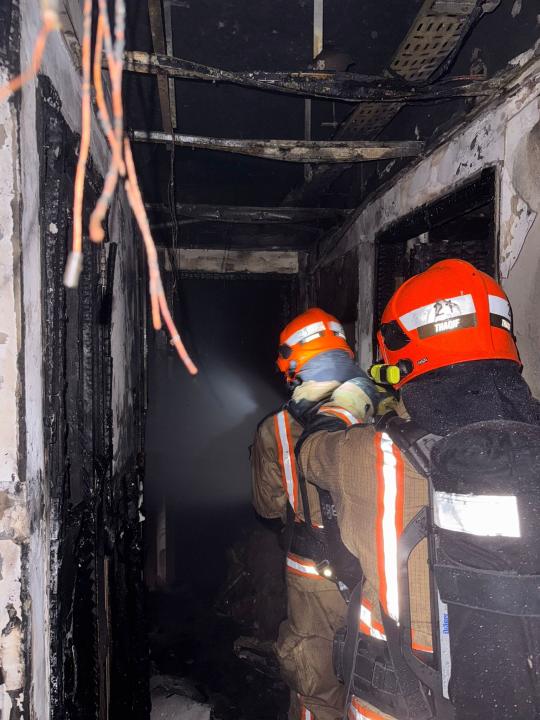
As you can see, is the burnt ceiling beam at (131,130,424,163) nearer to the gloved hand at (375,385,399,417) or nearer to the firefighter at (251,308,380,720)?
the firefighter at (251,308,380,720)

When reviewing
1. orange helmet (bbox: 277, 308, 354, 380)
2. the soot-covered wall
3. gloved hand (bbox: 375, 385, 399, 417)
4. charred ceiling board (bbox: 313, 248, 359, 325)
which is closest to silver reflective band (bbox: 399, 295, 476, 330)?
gloved hand (bbox: 375, 385, 399, 417)

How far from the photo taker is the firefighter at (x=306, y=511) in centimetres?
265

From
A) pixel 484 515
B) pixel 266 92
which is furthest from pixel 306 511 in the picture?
pixel 266 92

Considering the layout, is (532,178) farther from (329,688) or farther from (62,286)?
(329,688)

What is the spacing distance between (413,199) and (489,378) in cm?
234

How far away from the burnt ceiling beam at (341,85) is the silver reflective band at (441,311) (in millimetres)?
1361

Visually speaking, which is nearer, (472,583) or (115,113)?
(115,113)

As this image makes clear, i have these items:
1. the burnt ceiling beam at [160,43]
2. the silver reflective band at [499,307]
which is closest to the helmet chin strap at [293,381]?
the silver reflective band at [499,307]

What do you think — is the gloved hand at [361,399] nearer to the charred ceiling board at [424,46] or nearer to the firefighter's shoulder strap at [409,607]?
the firefighter's shoulder strap at [409,607]

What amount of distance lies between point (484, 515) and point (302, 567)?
183cm

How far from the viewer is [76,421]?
2.20 metres

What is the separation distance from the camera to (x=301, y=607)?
284 centimetres

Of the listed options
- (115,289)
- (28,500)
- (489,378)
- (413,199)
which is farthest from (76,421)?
(413,199)

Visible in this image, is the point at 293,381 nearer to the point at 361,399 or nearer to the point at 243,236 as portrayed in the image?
the point at 361,399
